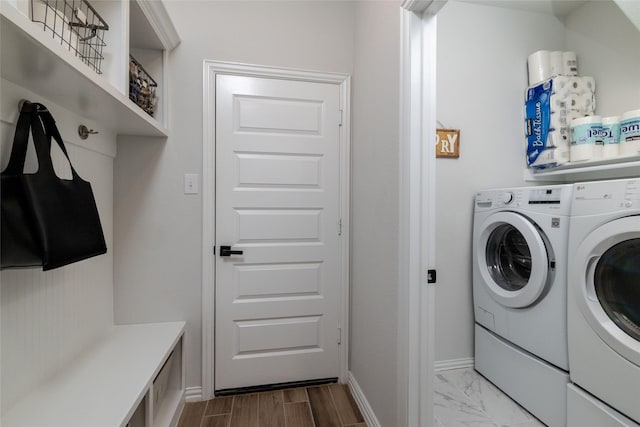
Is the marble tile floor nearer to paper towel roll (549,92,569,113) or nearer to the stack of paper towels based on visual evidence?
the stack of paper towels

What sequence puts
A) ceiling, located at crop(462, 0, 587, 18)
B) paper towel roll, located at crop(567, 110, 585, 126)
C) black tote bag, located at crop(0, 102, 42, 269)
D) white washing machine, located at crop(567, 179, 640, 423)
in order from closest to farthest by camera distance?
black tote bag, located at crop(0, 102, 42, 269), white washing machine, located at crop(567, 179, 640, 423), paper towel roll, located at crop(567, 110, 585, 126), ceiling, located at crop(462, 0, 587, 18)

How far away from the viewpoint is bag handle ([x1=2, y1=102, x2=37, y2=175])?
872 millimetres

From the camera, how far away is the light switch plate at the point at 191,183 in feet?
5.73

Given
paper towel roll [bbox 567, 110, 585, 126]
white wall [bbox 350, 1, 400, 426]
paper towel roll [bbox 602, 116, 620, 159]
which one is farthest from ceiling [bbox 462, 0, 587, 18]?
white wall [bbox 350, 1, 400, 426]

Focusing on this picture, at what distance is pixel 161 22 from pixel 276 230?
1285mm

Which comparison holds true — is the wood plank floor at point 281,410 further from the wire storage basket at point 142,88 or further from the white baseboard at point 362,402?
the wire storage basket at point 142,88

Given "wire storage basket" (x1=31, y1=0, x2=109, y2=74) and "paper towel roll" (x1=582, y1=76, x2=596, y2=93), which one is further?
"paper towel roll" (x1=582, y1=76, x2=596, y2=93)

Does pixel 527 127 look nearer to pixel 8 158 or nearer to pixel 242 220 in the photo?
pixel 242 220

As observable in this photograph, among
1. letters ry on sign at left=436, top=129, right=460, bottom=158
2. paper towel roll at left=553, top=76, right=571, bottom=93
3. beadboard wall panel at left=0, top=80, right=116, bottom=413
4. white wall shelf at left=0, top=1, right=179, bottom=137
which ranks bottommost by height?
beadboard wall panel at left=0, top=80, right=116, bottom=413

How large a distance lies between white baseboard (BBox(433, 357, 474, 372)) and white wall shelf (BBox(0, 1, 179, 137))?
7.93 feet

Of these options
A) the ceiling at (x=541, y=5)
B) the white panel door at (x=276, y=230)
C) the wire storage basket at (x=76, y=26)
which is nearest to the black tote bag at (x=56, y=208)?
the wire storage basket at (x=76, y=26)

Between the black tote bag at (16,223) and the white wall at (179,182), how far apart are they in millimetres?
816

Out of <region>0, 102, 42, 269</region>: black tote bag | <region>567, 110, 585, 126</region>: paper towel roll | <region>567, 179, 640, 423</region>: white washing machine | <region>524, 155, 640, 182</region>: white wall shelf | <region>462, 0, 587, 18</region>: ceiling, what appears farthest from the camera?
<region>462, 0, 587, 18</region>: ceiling

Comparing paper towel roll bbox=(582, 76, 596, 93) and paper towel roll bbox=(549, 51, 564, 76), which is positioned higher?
paper towel roll bbox=(549, 51, 564, 76)
